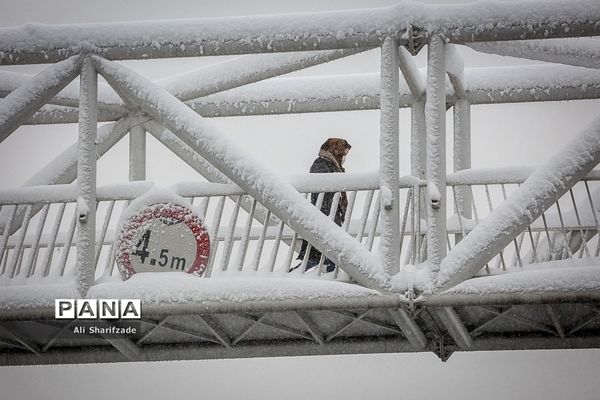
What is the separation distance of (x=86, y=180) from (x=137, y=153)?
4.62 meters

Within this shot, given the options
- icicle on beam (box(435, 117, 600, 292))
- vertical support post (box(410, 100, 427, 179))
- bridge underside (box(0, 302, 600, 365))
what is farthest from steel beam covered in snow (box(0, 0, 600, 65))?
vertical support post (box(410, 100, 427, 179))

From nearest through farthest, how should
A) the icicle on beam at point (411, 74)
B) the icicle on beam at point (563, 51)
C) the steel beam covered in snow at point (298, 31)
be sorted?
the steel beam covered in snow at point (298, 31), the icicle on beam at point (411, 74), the icicle on beam at point (563, 51)

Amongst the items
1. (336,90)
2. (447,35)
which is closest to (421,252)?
(447,35)

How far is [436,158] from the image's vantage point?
16.9 m

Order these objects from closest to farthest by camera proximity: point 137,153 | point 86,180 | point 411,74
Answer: point 86,180, point 411,74, point 137,153

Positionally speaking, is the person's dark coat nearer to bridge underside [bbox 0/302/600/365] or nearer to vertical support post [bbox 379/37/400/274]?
bridge underside [bbox 0/302/600/365]

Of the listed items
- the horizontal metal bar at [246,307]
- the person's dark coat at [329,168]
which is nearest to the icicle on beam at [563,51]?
the person's dark coat at [329,168]

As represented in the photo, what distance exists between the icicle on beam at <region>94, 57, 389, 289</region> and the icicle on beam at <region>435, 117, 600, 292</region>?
89cm

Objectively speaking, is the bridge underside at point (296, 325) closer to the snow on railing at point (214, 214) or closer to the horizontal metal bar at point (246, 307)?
the horizontal metal bar at point (246, 307)

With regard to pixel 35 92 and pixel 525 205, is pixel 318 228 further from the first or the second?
pixel 35 92

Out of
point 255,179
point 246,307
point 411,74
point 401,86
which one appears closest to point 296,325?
point 246,307

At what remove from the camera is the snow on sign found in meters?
17.3

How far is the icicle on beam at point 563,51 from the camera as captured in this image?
63.9ft

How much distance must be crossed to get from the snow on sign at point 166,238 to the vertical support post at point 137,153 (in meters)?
4.70
